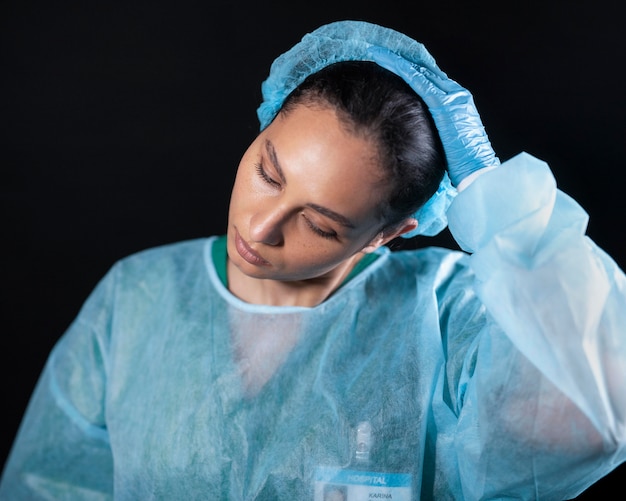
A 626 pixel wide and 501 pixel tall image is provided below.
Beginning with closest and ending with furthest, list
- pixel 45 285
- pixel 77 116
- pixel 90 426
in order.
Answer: pixel 90 426
pixel 77 116
pixel 45 285

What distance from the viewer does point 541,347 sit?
106 cm

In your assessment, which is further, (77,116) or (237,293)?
(77,116)

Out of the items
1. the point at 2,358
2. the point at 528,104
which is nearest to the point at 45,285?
the point at 2,358

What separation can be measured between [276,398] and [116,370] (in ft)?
1.04

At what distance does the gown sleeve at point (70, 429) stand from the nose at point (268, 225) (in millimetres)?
444

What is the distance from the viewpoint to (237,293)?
1.46 metres

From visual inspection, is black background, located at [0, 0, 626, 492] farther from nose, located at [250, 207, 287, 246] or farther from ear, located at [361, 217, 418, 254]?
nose, located at [250, 207, 287, 246]

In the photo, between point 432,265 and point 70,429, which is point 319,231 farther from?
point 70,429

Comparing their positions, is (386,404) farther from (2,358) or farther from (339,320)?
(2,358)

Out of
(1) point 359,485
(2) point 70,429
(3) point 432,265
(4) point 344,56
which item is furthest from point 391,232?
(2) point 70,429

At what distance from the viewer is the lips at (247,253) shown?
1237 millimetres

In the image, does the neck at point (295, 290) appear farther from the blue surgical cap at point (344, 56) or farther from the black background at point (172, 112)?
the black background at point (172, 112)

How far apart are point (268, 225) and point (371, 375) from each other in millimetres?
320

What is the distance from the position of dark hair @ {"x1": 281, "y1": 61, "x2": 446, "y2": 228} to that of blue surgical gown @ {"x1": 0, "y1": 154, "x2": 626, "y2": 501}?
0.10 metres
